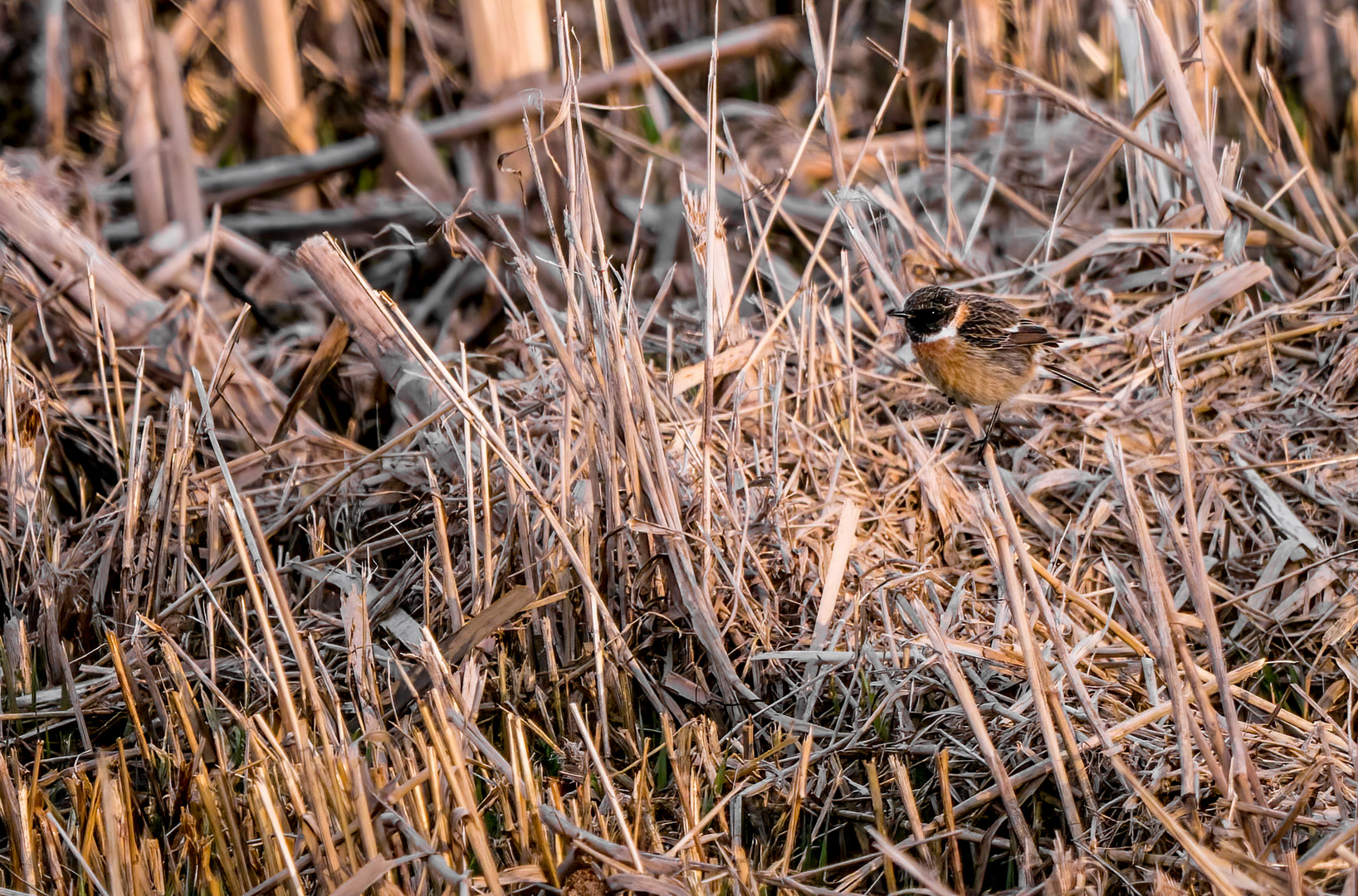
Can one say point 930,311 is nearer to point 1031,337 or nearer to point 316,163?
point 1031,337

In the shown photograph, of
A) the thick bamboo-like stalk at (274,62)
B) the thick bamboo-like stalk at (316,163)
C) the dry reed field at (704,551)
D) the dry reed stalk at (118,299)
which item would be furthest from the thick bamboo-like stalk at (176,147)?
the dry reed stalk at (118,299)

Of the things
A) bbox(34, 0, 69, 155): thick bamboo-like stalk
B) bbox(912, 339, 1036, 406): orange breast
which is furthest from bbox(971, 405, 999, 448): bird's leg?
bbox(34, 0, 69, 155): thick bamboo-like stalk

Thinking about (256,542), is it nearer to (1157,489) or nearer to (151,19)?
(1157,489)

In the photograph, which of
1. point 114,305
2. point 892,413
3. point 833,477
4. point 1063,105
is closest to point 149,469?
point 114,305

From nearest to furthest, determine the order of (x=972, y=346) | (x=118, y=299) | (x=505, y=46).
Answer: (x=972, y=346) < (x=118, y=299) < (x=505, y=46)

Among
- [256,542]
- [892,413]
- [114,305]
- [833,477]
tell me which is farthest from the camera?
[114,305]

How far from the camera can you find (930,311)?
13.5 feet

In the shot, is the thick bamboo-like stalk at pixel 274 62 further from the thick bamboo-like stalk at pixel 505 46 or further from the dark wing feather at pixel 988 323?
the dark wing feather at pixel 988 323

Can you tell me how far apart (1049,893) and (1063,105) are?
315cm

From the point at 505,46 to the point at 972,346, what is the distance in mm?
4302

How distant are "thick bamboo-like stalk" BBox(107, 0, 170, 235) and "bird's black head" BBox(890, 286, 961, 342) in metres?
4.34

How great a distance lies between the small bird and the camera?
4023 mm

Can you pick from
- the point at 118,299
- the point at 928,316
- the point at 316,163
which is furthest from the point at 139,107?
the point at 928,316

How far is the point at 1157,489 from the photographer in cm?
424
